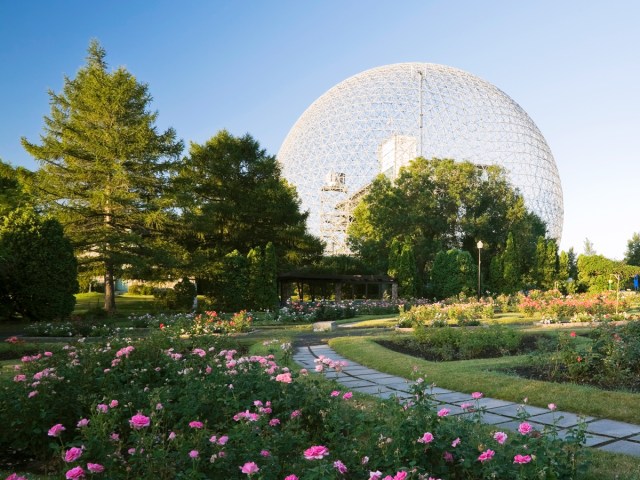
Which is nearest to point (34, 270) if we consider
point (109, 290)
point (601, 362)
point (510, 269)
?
point (109, 290)

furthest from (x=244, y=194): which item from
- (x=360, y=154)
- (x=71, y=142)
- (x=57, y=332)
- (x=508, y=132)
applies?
(x=508, y=132)

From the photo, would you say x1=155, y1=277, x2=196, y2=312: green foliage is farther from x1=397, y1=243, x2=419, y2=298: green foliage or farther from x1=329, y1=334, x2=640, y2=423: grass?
x1=329, y1=334, x2=640, y2=423: grass

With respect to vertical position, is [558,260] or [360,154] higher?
[360,154]

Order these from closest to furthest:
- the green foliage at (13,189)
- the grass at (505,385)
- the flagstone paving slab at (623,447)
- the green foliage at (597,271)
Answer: the flagstone paving slab at (623,447) → the grass at (505,385) → the green foliage at (13,189) → the green foliage at (597,271)

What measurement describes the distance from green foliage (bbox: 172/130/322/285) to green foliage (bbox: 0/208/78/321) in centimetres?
786

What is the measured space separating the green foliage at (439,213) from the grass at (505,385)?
2322 centimetres

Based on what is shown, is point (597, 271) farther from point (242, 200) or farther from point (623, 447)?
point (623, 447)

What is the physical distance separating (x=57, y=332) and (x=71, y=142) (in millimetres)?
11838

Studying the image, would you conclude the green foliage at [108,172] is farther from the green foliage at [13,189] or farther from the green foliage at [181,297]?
the green foliage at [181,297]

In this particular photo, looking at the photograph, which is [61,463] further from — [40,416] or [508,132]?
[508,132]

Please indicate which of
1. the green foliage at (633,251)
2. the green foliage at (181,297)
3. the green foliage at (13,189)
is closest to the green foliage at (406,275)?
the green foliage at (181,297)

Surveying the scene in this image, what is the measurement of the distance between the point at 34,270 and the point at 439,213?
85.4 ft

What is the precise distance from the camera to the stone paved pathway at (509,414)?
13.5 feet

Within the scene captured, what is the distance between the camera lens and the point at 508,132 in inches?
1806
